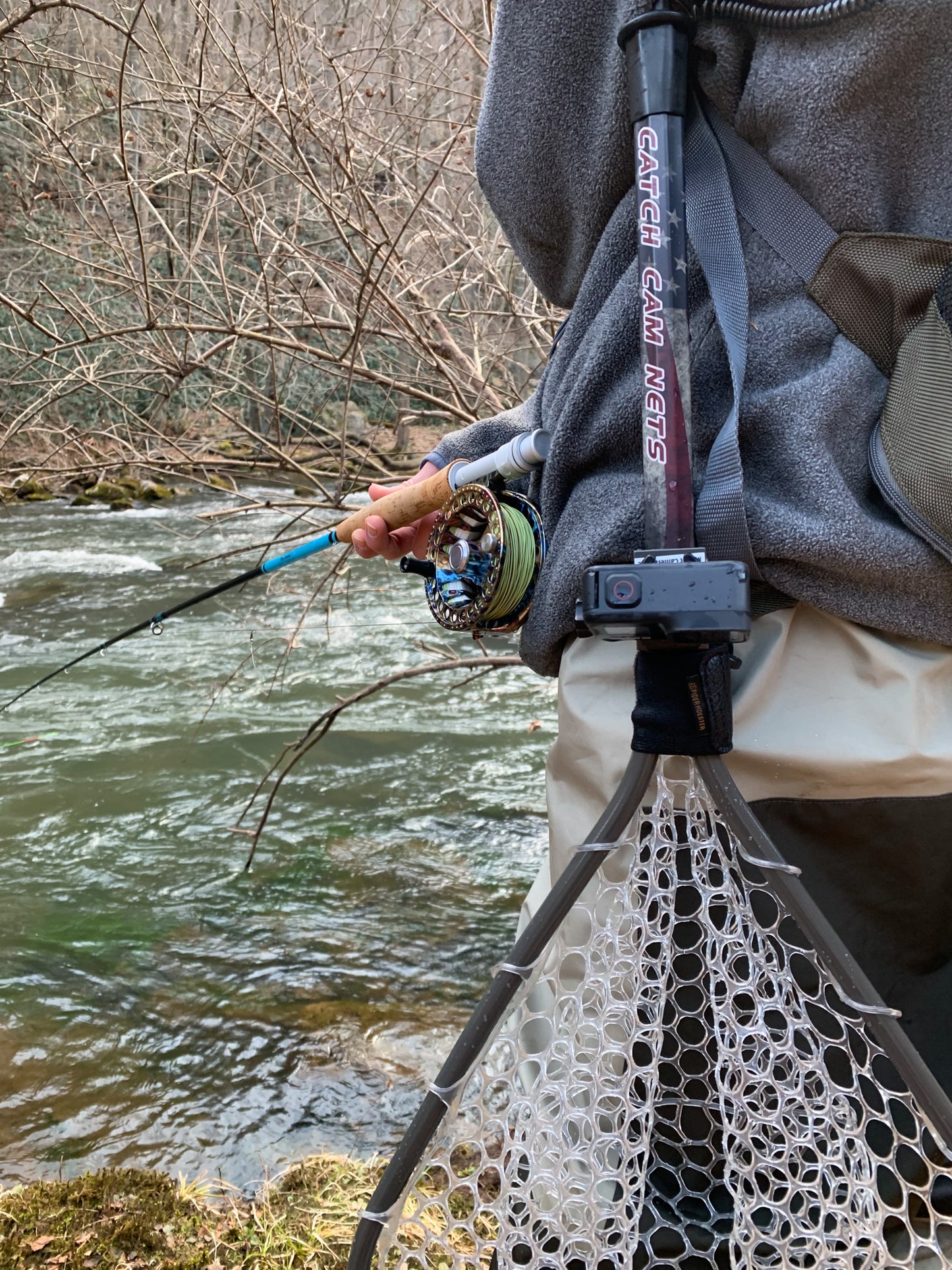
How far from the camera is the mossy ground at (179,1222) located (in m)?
1.92

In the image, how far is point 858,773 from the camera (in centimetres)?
106

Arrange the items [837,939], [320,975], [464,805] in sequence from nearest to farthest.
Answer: [837,939]
[320,975]
[464,805]

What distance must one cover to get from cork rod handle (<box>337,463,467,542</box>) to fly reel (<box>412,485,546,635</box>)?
1.9 inches

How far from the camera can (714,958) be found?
111cm

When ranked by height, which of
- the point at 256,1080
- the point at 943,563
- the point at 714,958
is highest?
the point at 943,563

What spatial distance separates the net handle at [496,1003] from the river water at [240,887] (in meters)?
1.48

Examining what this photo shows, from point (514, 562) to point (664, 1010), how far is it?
0.51 meters

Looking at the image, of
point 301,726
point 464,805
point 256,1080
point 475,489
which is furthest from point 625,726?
point 301,726

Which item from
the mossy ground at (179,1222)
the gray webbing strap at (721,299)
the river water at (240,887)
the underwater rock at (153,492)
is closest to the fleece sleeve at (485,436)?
the gray webbing strap at (721,299)

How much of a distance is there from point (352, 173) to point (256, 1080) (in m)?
2.37

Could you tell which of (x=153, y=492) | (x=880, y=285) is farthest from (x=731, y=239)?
(x=153, y=492)

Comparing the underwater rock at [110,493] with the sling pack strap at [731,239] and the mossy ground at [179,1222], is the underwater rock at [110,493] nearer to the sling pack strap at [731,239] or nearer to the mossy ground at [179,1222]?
the mossy ground at [179,1222]

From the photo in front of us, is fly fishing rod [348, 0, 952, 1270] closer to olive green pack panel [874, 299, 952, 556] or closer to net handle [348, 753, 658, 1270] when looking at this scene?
A: net handle [348, 753, 658, 1270]

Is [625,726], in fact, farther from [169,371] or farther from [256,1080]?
[169,371]
